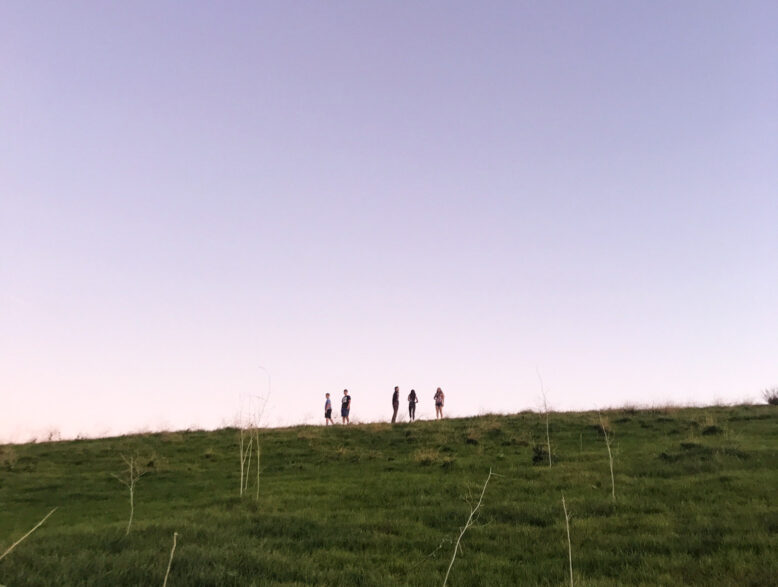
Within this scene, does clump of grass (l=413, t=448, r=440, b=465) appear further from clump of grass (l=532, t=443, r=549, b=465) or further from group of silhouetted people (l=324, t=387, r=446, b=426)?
group of silhouetted people (l=324, t=387, r=446, b=426)

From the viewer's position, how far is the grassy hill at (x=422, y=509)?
912cm

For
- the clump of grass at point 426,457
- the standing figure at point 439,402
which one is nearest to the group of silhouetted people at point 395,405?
the standing figure at point 439,402

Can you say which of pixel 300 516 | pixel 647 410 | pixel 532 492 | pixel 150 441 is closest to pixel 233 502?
pixel 300 516

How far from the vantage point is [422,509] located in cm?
1395

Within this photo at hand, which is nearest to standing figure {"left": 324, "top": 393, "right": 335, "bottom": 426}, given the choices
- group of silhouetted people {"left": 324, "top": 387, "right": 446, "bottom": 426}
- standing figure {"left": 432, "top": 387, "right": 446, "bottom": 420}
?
group of silhouetted people {"left": 324, "top": 387, "right": 446, "bottom": 426}

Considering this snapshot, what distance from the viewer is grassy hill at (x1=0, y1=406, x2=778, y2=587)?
359 inches

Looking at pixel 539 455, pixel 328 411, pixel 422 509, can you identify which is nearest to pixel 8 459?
pixel 328 411

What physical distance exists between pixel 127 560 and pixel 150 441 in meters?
23.7

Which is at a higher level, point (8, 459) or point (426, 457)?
point (426, 457)

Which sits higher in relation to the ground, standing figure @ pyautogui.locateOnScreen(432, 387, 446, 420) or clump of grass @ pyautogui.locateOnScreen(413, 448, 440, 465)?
standing figure @ pyautogui.locateOnScreen(432, 387, 446, 420)

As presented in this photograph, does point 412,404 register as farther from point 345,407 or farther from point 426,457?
point 426,457

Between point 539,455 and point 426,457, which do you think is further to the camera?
point 426,457

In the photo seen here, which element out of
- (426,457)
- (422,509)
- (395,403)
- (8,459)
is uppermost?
(395,403)

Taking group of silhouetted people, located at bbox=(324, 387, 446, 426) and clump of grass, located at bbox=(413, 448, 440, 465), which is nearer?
clump of grass, located at bbox=(413, 448, 440, 465)
